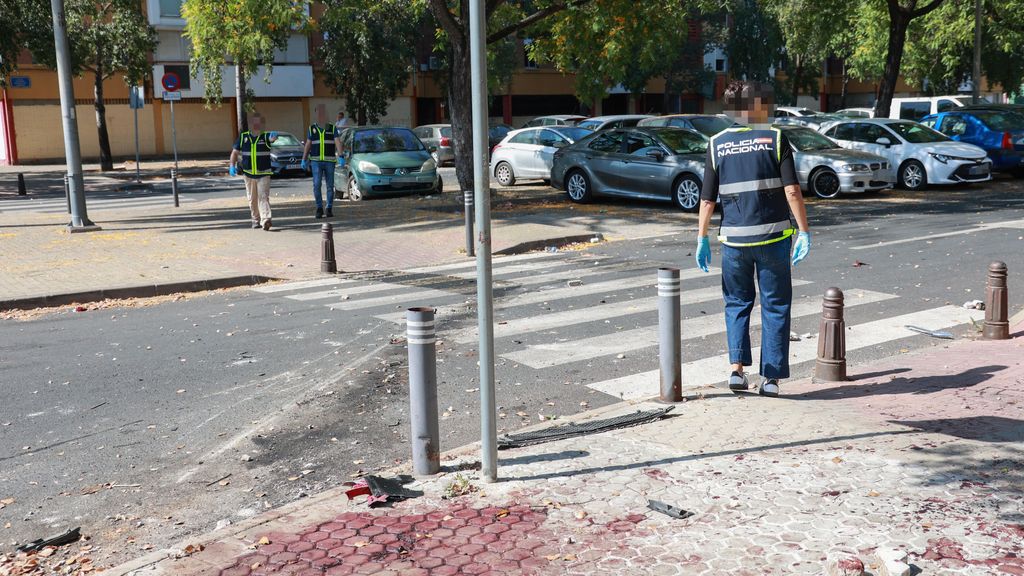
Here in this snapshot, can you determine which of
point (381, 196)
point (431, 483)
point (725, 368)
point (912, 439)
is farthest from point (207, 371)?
point (381, 196)

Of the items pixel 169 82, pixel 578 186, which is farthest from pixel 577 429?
pixel 169 82

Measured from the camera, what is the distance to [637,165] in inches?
765

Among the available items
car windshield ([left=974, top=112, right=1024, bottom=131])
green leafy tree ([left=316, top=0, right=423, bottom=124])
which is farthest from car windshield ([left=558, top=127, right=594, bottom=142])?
green leafy tree ([left=316, top=0, right=423, bottom=124])

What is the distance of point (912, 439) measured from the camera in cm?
576

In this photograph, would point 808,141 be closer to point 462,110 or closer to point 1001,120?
point 1001,120

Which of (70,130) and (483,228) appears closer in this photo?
(483,228)

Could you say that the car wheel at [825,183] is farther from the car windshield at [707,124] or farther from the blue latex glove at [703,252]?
the blue latex glove at [703,252]

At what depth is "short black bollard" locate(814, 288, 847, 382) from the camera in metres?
7.12

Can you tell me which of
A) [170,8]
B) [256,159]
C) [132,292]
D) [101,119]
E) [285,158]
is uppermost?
[170,8]

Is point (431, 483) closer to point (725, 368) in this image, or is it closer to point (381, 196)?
point (725, 368)

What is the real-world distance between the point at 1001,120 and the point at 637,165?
10.3 metres

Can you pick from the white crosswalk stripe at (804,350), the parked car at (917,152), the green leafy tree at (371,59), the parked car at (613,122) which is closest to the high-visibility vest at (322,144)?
the parked car at (613,122)

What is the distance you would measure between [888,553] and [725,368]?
368 cm

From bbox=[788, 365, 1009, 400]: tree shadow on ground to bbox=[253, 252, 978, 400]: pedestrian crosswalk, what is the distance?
0.75 meters
